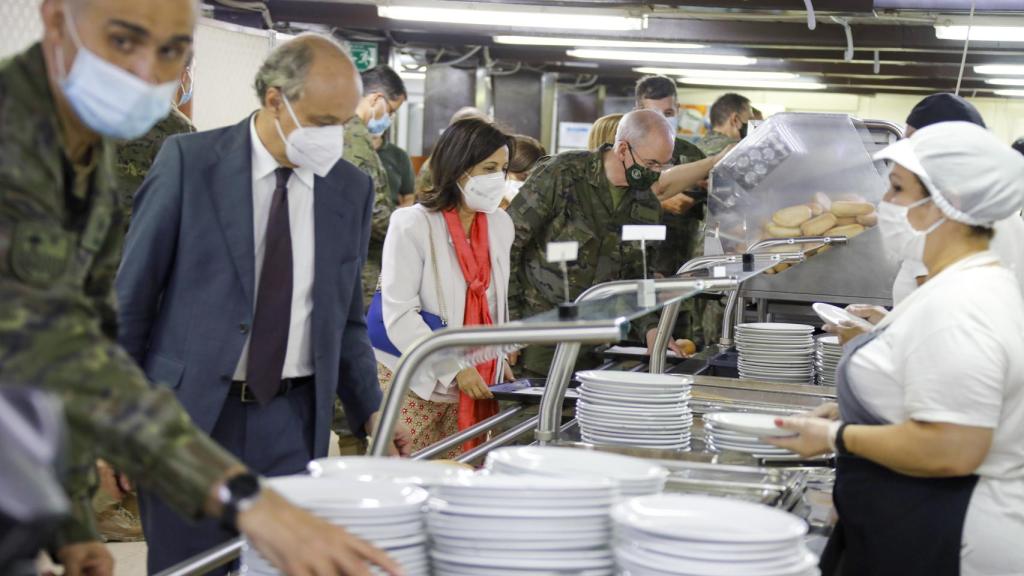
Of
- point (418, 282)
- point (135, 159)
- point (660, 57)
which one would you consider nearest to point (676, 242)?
point (418, 282)

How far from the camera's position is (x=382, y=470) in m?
1.77

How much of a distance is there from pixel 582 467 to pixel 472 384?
5.36 ft

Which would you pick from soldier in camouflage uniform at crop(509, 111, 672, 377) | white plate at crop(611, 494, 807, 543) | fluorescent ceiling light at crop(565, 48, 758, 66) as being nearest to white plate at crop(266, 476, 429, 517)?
white plate at crop(611, 494, 807, 543)

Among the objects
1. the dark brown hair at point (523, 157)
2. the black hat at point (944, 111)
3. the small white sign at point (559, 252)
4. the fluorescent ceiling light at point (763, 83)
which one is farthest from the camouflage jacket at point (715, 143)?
the fluorescent ceiling light at point (763, 83)

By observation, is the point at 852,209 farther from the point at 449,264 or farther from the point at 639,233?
the point at 639,233

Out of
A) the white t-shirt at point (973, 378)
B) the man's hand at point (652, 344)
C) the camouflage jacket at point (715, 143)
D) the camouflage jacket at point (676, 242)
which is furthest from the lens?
the camouflage jacket at point (715, 143)

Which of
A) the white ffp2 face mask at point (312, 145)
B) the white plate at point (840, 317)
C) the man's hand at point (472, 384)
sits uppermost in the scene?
the white ffp2 face mask at point (312, 145)

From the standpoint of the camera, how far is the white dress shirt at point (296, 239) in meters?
2.51

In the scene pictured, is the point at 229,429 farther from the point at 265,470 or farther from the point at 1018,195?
the point at 1018,195

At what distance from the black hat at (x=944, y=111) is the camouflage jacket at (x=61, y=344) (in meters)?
3.21

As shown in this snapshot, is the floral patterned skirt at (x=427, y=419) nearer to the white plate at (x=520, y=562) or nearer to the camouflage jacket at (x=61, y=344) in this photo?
the white plate at (x=520, y=562)

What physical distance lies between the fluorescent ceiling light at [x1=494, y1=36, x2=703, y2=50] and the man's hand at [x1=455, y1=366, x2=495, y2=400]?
5.93m

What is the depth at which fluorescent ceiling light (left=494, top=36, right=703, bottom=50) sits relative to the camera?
31.0 feet

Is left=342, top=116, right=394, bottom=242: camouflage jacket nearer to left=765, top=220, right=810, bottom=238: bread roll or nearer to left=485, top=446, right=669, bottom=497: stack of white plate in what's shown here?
left=765, top=220, right=810, bottom=238: bread roll
